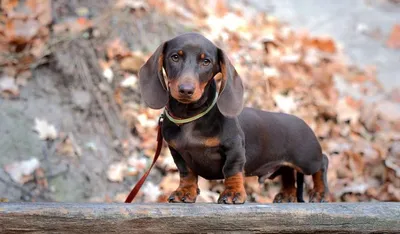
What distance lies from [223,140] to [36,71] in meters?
3.20

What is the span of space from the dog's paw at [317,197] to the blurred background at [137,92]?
1472 millimetres

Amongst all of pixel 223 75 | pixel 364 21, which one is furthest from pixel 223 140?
pixel 364 21

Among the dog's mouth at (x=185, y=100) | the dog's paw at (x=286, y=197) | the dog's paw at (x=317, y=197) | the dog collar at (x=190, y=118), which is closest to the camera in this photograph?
the dog's mouth at (x=185, y=100)

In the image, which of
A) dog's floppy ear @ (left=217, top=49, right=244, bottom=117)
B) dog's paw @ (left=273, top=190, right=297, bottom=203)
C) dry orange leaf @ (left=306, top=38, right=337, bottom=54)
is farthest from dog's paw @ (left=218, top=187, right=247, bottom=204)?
dry orange leaf @ (left=306, top=38, right=337, bottom=54)

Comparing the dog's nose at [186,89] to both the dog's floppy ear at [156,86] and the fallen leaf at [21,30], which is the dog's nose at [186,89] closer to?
the dog's floppy ear at [156,86]

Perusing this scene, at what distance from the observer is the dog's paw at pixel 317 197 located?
3527 mm

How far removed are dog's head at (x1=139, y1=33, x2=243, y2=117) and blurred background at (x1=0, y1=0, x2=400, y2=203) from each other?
216 cm

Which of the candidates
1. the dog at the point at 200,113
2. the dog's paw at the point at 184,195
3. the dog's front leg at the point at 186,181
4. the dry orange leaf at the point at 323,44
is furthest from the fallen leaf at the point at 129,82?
the dog's paw at the point at 184,195

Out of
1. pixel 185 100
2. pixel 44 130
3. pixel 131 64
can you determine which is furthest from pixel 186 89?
pixel 131 64

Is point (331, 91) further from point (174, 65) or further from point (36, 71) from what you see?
point (174, 65)

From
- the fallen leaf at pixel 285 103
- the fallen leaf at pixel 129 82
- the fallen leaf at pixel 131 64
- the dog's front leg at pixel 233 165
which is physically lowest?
the fallen leaf at pixel 285 103

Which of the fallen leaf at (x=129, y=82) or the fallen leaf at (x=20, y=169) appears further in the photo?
the fallen leaf at (x=129, y=82)

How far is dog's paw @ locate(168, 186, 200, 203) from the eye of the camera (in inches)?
115

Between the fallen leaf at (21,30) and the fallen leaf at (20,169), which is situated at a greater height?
the fallen leaf at (21,30)
